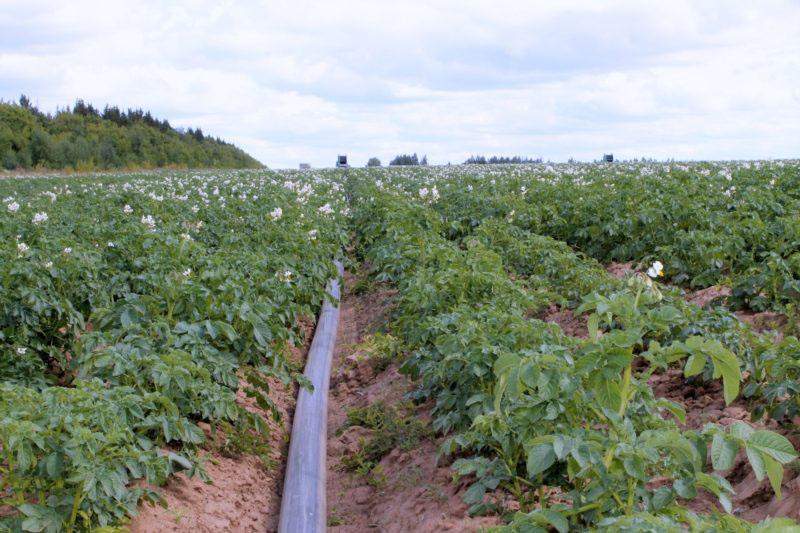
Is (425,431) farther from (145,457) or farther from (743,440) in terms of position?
(743,440)

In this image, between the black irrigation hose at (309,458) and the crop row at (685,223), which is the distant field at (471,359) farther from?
the black irrigation hose at (309,458)

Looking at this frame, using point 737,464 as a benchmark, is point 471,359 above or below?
above

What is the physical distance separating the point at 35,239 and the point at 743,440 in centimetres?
713

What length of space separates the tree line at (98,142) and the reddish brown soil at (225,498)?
45249 millimetres

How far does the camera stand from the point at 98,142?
5150cm

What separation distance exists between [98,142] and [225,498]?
51.4m

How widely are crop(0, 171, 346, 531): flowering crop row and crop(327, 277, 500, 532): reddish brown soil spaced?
64 centimetres

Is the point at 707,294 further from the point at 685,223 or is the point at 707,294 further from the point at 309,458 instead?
the point at 309,458

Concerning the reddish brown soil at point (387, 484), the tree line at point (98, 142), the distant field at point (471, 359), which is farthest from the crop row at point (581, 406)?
the tree line at point (98, 142)

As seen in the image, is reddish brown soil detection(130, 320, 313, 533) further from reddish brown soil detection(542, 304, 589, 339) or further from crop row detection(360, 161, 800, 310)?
crop row detection(360, 161, 800, 310)

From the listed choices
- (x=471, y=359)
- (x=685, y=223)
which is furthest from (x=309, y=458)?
(x=685, y=223)

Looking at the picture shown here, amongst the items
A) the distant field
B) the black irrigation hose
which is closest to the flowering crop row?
the distant field

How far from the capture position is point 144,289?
18.8 ft

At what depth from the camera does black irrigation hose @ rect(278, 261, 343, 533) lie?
4.31 metres
